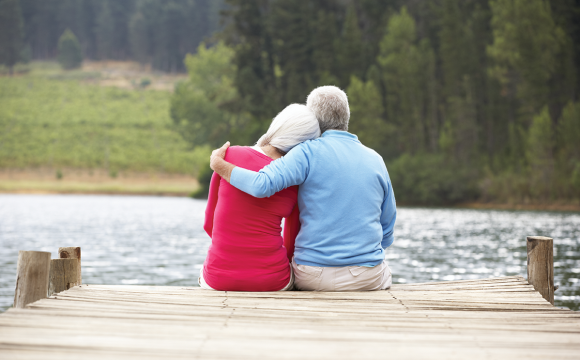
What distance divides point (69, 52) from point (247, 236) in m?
104

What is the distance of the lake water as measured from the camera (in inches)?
445

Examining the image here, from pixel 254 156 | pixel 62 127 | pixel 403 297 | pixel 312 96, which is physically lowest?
pixel 403 297

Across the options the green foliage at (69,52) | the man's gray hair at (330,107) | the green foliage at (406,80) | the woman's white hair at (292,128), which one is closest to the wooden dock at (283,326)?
the woman's white hair at (292,128)

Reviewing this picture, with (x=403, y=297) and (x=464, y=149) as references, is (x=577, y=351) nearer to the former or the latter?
(x=403, y=297)

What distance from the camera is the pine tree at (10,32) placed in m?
89.6

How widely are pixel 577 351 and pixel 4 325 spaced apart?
2.26 metres

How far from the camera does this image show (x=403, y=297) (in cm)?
353

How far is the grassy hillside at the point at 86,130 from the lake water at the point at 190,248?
3724cm

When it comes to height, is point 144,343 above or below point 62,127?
below

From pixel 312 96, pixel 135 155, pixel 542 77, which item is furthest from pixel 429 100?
pixel 312 96

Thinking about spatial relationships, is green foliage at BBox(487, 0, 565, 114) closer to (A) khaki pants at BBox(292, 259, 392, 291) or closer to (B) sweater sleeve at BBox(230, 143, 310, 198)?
(A) khaki pants at BBox(292, 259, 392, 291)

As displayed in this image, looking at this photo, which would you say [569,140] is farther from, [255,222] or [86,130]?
[86,130]

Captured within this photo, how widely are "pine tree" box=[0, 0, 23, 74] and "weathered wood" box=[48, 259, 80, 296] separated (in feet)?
317

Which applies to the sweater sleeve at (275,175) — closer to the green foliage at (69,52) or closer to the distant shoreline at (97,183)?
the distant shoreline at (97,183)
